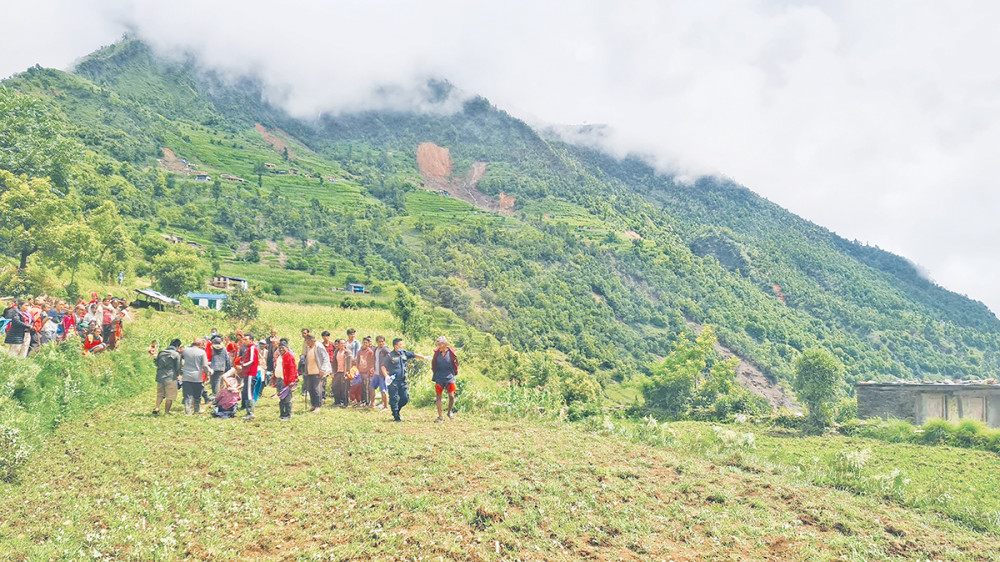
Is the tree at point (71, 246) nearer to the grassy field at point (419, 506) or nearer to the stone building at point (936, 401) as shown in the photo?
the grassy field at point (419, 506)

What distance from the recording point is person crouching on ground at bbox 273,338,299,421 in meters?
14.5

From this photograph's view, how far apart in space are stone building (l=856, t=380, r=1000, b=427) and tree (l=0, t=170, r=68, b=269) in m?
55.2

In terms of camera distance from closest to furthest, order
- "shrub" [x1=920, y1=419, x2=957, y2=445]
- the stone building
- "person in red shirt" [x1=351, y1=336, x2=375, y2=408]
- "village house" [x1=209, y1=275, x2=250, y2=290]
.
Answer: "person in red shirt" [x1=351, y1=336, x2=375, y2=408] < "shrub" [x1=920, y1=419, x2=957, y2=445] < the stone building < "village house" [x1=209, y1=275, x2=250, y2=290]

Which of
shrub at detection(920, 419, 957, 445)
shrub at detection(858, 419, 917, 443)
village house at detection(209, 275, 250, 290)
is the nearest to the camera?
shrub at detection(920, 419, 957, 445)

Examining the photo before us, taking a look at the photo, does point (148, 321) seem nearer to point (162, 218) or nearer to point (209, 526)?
point (209, 526)

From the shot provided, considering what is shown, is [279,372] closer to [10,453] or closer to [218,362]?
[218,362]

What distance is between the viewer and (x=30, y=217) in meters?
39.9

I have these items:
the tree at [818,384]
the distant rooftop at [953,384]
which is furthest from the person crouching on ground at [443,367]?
the distant rooftop at [953,384]

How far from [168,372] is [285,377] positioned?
112 inches

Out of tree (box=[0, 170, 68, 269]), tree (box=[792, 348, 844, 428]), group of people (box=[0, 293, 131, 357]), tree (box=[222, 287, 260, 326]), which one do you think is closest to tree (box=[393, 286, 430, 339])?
tree (box=[222, 287, 260, 326])

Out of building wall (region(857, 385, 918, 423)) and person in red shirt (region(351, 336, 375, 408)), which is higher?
person in red shirt (region(351, 336, 375, 408))

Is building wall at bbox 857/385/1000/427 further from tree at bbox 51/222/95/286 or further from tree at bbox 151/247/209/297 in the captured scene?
tree at bbox 151/247/209/297

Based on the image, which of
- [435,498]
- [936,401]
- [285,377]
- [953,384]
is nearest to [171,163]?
[285,377]

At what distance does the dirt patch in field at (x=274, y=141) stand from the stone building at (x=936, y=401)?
16308cm
